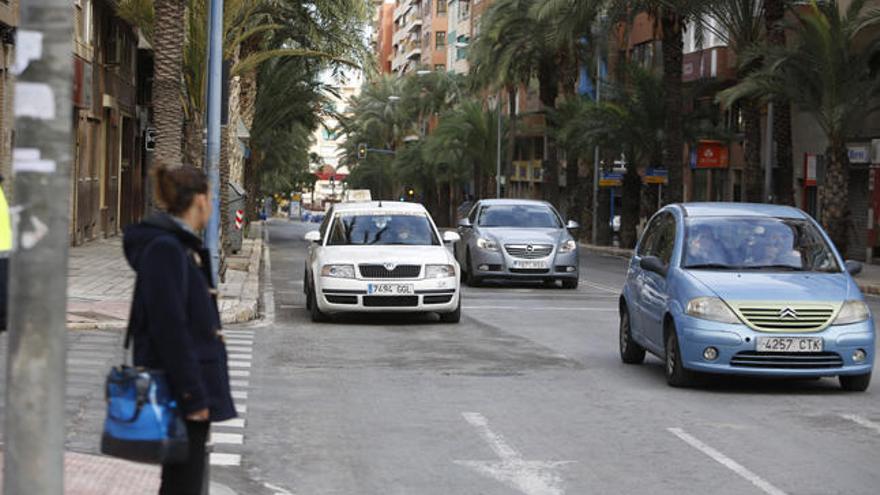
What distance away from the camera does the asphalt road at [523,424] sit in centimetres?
915

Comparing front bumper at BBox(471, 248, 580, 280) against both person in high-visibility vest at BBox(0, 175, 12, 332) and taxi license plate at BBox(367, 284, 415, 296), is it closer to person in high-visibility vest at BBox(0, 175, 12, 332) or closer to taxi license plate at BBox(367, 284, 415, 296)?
taxi license plate at BBox(367, 284, 415, 296)

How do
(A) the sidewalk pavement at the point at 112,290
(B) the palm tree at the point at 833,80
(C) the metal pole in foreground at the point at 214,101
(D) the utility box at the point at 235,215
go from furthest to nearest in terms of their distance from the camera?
(D) the utility box at the point at 235,215, (B) the palm tree at the point at 833,80, (C) the metal pole in foreground at the point at 214,101, (A) the sidewalk pavement at the point at 112,290

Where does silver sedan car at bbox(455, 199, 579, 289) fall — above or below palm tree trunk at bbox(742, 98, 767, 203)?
below

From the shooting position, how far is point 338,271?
19797 mm

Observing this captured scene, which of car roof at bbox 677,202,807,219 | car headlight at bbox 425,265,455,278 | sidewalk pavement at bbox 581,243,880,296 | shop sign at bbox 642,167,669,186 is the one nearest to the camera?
car roof at bbox 677,202,807,219

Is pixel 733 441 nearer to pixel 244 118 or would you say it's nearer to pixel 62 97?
pixel 62 97

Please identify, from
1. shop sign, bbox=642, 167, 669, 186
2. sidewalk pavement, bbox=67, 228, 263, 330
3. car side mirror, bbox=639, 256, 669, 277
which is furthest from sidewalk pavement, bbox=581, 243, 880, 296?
car side mirror, bbox=639, 256, 669, 277

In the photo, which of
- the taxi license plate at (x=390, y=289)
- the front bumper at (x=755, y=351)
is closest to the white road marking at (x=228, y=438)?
the front bumper at (x=755, y=351)

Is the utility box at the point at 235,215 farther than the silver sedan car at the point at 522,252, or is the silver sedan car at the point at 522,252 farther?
the utility box at the point at 235,215

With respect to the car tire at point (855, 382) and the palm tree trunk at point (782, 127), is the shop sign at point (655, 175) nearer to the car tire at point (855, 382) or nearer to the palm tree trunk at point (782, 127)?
the palm tree trunk at point (782, 127)

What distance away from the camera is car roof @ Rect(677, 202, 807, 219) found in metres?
14.7

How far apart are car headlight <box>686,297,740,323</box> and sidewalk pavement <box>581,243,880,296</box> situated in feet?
62.3

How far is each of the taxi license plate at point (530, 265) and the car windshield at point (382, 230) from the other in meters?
A: 6.44

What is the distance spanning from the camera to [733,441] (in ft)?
35.0
